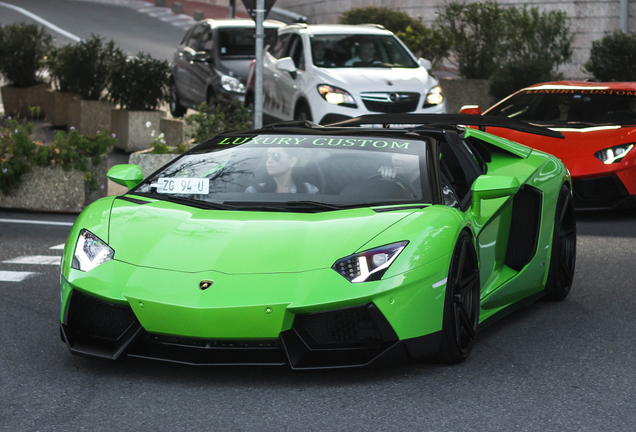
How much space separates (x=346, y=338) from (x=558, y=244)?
8.17 ft

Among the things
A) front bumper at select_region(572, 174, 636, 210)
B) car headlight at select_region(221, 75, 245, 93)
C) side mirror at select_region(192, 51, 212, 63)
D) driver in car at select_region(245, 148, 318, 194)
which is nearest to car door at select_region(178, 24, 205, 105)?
side mirror at select_region(192, 51, 212, 63)

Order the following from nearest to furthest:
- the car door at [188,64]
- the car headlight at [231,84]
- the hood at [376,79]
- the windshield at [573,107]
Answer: the windshield at [573,107]
the hood at [376,79]
the car headlight at [231,84]
the car door at [188,64]

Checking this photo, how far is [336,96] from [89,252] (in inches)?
331

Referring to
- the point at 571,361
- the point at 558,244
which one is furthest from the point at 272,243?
the point at 558,244

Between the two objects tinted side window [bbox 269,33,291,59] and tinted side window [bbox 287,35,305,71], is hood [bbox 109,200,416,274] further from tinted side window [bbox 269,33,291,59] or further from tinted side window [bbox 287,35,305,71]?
tinted side window [bbox 269,33,291,59]

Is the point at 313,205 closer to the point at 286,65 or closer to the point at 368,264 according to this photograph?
the point at 368,264

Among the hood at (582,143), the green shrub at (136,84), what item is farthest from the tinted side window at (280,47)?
the hood at (582,143)

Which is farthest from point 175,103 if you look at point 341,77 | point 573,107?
point 573,107

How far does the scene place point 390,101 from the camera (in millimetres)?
13125

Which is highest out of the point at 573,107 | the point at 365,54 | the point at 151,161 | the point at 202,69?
the point at 365,54

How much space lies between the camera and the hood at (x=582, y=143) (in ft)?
33.1

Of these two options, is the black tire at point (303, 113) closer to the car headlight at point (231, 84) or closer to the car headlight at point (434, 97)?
the car headlight at point (434, 97)

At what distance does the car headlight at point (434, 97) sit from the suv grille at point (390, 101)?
167mm

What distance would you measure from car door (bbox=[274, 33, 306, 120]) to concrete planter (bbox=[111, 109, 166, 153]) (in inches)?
114
